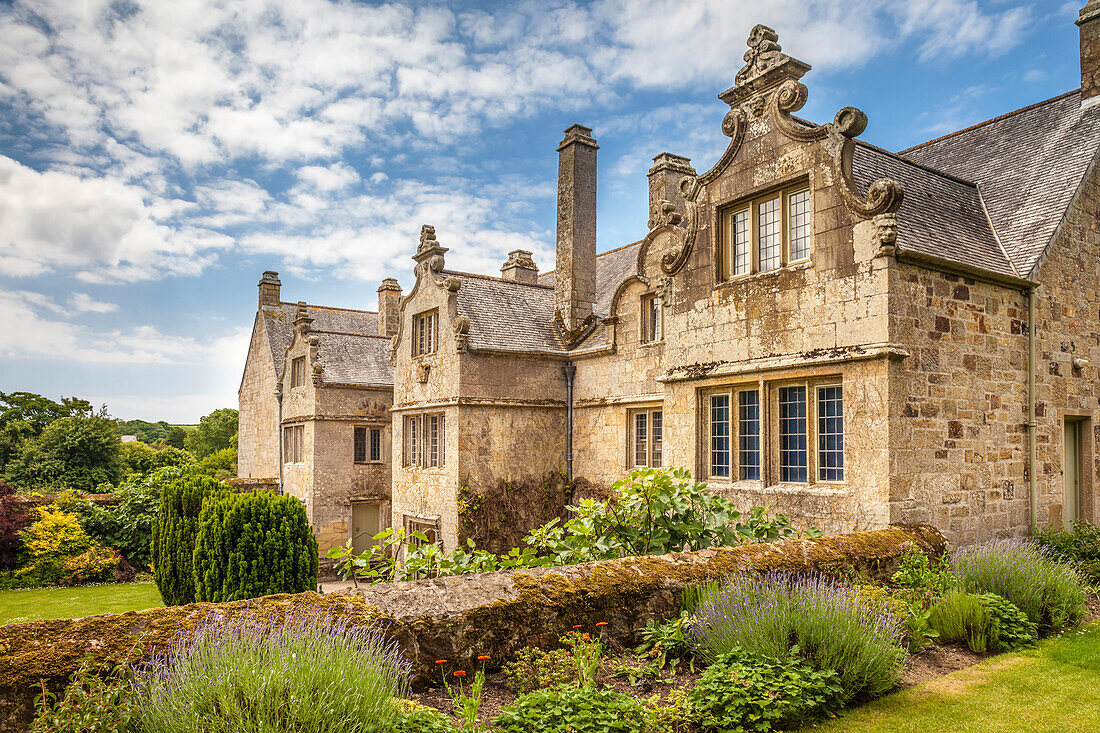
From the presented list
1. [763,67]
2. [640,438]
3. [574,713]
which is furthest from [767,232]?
[574,713]

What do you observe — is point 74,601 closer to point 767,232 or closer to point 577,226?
point 577,226

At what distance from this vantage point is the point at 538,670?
5.34 m

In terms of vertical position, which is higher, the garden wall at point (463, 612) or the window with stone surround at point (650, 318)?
the window with stone surround at point (650, 318)

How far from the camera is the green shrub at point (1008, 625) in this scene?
23.7 ft

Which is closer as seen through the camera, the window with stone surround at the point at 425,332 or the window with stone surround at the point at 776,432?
the window with stone surround at the point at 776,432

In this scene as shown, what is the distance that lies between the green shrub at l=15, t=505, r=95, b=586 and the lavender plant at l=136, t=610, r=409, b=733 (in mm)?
21369

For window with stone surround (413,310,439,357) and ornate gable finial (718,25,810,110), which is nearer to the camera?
ornate gable finial (718,25,810,110)

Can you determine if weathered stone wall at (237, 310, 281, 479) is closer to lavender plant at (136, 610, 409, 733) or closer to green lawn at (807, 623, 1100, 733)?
lavender plant at (136, 610, 409, 733)

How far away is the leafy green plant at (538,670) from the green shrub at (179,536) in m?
12.1

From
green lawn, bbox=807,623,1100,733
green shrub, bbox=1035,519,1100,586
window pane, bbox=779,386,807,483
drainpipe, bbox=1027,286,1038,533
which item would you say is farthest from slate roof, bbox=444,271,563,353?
green lawn, bbox=807,623,1100,733

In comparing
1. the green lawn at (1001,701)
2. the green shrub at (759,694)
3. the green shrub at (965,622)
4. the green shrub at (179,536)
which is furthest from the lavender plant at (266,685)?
the green shrub at (179,536)

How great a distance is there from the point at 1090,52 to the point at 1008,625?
11.9m

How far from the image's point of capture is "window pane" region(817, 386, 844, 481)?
10.5 metres

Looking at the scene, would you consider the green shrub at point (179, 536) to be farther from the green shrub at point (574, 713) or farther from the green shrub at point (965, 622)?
the green shrub at point (965, 622)
